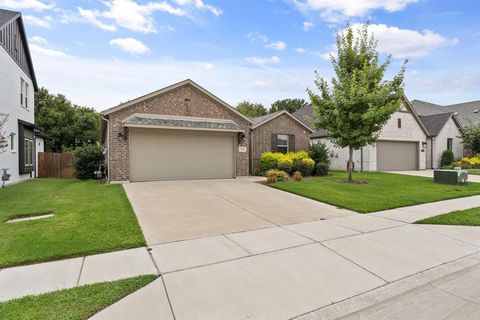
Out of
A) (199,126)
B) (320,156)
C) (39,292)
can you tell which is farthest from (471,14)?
(39,292)

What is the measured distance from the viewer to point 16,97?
46.6ft

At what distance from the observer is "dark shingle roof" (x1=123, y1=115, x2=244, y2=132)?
12.9m

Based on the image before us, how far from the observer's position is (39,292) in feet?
10.4

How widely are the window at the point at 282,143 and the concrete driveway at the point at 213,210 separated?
7.46 m

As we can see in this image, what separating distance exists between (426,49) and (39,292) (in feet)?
66.5

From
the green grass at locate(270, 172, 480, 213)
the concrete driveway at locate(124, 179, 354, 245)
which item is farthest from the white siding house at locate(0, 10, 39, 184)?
the green grass at locate(270, 172, 480, 213)

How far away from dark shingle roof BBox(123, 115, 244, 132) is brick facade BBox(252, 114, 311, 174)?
2486mm

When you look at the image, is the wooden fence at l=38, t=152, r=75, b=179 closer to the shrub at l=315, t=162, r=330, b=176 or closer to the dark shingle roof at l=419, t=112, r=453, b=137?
the shrub at l=315, t=162, r=330, b=176

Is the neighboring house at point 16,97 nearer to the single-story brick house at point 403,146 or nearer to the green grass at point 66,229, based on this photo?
the green grass at point 66,229

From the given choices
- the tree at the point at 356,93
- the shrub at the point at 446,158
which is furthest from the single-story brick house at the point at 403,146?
the tree at the point at 356,93

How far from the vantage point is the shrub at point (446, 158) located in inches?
982

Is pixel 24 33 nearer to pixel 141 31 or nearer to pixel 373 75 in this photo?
pixel 141 31

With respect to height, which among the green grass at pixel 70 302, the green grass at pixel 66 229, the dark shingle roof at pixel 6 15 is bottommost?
the green grass at pixel 70 302

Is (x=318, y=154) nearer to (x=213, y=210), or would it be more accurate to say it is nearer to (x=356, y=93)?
(x=356, y=93)
